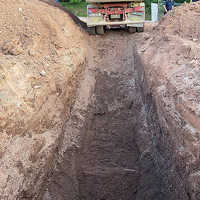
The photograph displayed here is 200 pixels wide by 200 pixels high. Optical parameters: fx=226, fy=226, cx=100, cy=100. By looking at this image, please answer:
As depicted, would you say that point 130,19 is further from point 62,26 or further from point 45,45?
point 45,45

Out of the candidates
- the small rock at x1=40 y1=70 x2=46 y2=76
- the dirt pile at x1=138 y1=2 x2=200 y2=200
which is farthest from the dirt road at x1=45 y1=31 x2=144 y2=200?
the small rock at x1=40 y1=70 x2=46 y2=76

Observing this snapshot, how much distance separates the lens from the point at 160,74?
482 cm

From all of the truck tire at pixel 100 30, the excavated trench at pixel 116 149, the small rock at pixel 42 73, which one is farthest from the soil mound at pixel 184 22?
the small rock at pixel 42 73

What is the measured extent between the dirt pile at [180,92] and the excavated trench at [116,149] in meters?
0.18

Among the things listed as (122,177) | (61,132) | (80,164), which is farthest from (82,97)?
(122,177)

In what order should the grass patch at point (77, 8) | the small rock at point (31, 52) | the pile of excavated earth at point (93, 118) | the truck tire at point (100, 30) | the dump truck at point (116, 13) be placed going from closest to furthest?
the pile of excavated earth at point (93, 118)
the small rock at point (31, 52)
the dump truck at point (116, 13)
the truck tire at point (100, 30)
the grass patch at point (77, 8)

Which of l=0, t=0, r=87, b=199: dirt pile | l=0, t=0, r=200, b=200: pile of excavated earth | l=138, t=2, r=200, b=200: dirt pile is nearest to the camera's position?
l=138, t=2, r=200, b=200: dirt pile

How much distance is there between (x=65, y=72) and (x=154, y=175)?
10.7 feet

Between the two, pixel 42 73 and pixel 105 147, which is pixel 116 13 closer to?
pixel 42 73

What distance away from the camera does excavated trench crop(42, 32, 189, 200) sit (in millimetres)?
3914

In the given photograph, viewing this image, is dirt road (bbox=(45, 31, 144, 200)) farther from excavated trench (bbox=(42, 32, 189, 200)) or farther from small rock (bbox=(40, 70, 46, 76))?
small rock (bbox=(40, 70, 46, 76))

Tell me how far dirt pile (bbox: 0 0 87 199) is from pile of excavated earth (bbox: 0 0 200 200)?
0.06ft

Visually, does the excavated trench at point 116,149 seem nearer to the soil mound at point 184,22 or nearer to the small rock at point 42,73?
the small rock at point 42,73

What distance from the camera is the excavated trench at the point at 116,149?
154 inches
